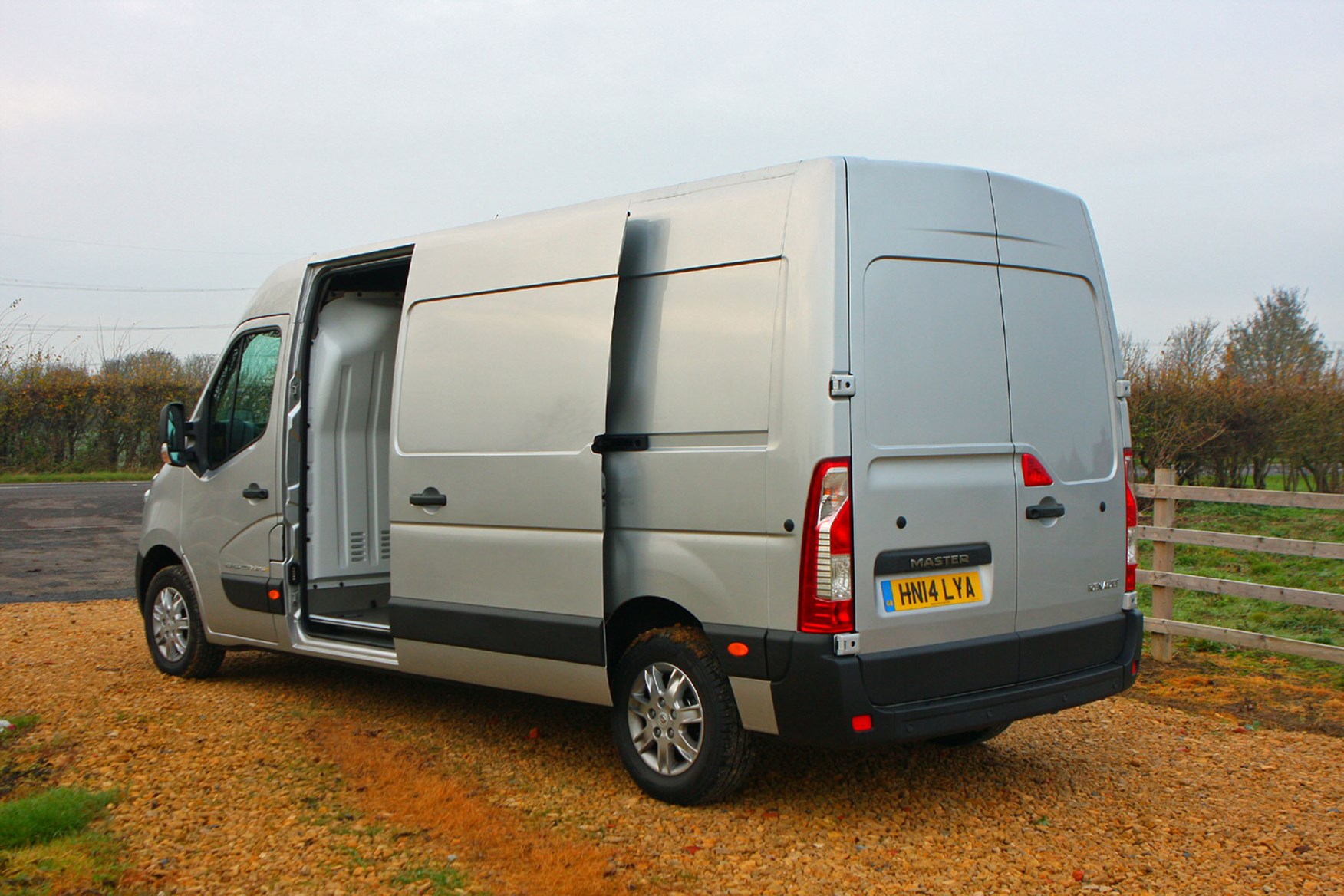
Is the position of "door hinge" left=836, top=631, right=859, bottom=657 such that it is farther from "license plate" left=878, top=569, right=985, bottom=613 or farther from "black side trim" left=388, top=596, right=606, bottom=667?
"black side trim" left=388, top=596, right=606, bottom=667

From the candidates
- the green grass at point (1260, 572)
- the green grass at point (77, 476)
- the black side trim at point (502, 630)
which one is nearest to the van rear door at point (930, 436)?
the black side trim at point (502, 630)

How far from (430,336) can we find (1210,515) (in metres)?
11.3

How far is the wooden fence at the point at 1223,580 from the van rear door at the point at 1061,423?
2.45 metres

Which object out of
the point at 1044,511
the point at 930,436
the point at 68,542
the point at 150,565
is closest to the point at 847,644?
the point at 930,436

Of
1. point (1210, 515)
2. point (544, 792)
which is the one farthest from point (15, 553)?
point (1210, 515)

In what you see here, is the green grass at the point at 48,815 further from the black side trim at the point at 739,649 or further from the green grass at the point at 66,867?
the black side trim at the point at 739,649

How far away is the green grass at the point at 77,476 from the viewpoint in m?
23.9

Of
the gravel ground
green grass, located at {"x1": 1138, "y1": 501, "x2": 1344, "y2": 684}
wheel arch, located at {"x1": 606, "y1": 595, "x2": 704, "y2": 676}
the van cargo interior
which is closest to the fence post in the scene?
green grass, located at {"x1": 1138, "y1": 501, "x2": 1344, "y2": 684}

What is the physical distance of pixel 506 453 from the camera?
209 inches

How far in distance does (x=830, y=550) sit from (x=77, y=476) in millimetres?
24326

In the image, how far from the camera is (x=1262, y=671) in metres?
7.62

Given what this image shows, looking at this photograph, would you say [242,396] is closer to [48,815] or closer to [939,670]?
[48,815]

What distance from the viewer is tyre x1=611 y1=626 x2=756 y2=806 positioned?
14.9ft

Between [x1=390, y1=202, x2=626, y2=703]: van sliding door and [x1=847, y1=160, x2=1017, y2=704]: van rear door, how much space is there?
1181 mm
